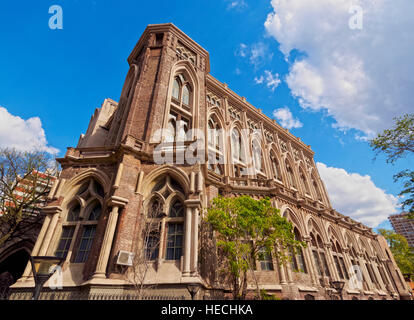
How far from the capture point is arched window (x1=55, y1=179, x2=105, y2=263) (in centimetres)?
1045

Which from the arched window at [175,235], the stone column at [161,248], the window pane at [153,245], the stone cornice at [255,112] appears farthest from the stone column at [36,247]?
the stone cornice at [255,112]

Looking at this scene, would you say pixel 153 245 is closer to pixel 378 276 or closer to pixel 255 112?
pixel 255 112

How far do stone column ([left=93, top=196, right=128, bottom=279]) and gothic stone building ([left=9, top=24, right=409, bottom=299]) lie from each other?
4 cm

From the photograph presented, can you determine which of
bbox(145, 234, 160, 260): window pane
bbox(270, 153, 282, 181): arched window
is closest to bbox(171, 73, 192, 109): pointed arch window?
bbox(145, 234, 160, 260): window pane

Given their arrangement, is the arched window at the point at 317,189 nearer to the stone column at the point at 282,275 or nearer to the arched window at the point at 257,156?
the arched window at the point at 257,156

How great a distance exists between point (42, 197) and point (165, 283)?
15.2 metres

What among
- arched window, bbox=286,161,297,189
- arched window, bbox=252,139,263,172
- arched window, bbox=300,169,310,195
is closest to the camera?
arched window, bbox=252,139,263,172

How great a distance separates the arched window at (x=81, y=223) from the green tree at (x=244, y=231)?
580 cm

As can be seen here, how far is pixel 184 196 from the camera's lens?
11742 millimetres

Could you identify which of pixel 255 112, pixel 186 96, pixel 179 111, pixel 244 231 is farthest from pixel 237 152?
pixel 244 231

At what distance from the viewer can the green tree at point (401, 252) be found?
37.5m

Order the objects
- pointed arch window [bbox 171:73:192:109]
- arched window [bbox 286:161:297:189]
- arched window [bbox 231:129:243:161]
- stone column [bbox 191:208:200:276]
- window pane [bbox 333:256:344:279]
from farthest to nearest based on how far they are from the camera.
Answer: arched window [bbox 286:161:297:189] < arched window [bbox 231:129:243:161] < window pane [bbox 333:256:344:279] < pointed arch window [bbox 171:73:192:109] < stone column [bbox 191:208:200:276]

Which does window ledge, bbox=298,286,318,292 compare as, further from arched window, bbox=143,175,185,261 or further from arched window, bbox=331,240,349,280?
arched window, bbox=143,175,185,261
